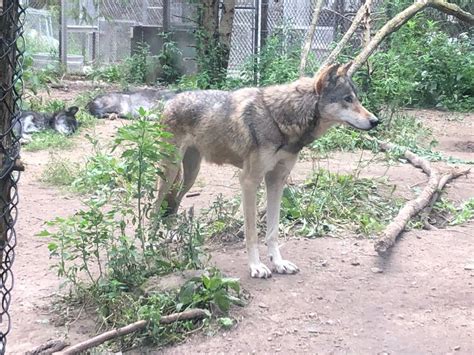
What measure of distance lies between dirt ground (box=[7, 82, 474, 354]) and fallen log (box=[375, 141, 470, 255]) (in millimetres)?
111

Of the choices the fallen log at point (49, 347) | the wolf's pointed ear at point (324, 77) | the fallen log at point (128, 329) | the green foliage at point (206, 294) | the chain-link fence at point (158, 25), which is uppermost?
the chain-link fence at point (158, 25)

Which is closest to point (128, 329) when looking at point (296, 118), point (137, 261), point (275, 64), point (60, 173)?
point (137, 261)

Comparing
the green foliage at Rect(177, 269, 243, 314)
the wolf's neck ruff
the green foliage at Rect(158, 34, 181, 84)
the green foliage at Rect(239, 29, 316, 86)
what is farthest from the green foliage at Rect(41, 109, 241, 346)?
the green foliage at Rect(158, 34, 181, 84)

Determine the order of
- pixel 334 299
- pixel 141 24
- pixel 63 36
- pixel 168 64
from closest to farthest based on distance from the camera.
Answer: pixel 334 299 → pixel 63 36 → pixel 168 64 → pixel 141 24

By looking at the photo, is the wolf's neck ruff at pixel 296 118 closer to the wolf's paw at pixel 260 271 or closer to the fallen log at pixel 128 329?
the wolf's paw at pixel 260 271

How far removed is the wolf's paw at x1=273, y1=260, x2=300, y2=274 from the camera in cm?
536

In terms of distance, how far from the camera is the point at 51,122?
11281 mm

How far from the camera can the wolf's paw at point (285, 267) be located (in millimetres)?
5359

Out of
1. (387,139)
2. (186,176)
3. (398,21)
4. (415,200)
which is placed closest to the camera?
(186,176)

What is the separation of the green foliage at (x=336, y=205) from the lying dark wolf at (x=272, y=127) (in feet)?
3.05

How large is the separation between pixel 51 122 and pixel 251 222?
6856mm

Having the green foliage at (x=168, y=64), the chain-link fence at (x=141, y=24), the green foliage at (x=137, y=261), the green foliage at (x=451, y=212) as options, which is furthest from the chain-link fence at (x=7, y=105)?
the green foliage at (x=168, y=64)

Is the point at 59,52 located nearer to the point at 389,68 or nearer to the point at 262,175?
the point at 389,68

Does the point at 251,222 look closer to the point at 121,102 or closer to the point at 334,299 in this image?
the point at 334,299
